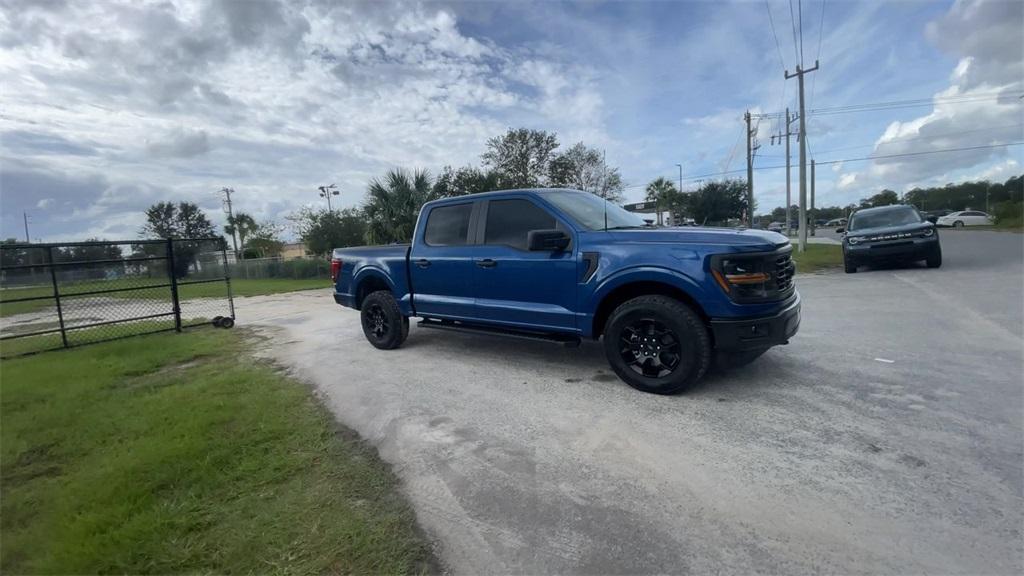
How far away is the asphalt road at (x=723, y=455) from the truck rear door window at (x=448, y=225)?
1.43 meters

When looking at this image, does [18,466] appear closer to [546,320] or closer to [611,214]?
[546,320]

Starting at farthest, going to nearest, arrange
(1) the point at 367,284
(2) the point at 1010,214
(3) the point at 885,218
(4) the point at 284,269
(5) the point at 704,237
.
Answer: (2) the point at 1010,214 → (4) the point at 284,269 → (3) the point at 885,218 → (1) the point at 367,284 → (5) the point at 704,237

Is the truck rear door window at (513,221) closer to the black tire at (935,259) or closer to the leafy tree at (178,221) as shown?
the black tire at (935,259)

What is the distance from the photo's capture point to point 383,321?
6164 millimetres

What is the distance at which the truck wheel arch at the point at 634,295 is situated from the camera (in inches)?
152

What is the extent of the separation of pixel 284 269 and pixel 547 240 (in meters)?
25.7

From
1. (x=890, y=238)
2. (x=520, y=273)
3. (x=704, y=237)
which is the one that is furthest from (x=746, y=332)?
(x=890, y=238)

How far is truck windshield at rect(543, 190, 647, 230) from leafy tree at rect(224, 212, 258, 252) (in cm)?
5511

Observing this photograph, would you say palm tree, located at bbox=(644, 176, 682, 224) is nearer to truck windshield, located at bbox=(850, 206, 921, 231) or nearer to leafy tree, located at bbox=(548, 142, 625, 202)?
leafy tree, located at bbox=(548, 142, 625, 202)

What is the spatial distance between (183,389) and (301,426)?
1835mm

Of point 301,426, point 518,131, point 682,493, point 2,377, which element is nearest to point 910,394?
point 682,493

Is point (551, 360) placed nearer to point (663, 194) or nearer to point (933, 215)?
point (933, 215)

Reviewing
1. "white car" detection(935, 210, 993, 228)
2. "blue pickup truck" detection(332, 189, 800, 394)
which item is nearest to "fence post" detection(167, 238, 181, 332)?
"blue pickup truck" detection(332, 189, 800, 394)

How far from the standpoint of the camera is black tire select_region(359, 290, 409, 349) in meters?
5.98
